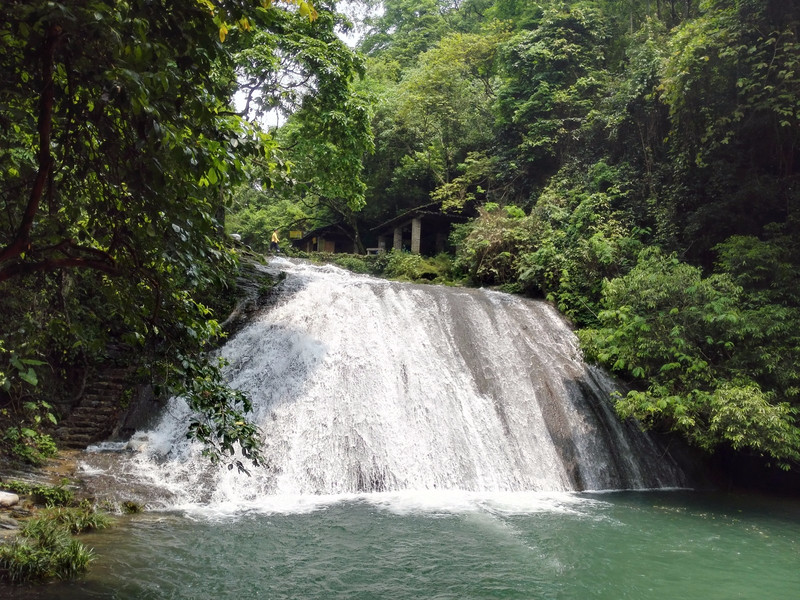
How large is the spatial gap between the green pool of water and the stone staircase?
4.08 m

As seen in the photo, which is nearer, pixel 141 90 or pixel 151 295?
pixel 141 90

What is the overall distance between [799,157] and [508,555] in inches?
485

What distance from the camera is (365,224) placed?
3297 centimetres

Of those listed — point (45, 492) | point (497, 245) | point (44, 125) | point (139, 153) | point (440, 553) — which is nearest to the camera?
point (44, 125)

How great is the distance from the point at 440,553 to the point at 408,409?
185 inches

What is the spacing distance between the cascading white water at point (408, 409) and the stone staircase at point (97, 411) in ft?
3.53

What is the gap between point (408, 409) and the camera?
11.9m

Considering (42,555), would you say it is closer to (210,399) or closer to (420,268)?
(210,399)

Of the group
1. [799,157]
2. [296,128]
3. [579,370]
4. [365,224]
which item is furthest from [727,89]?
[365,224]

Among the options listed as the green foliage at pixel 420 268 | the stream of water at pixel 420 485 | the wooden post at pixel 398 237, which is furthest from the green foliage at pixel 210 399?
the wooden post at pixel 398 237

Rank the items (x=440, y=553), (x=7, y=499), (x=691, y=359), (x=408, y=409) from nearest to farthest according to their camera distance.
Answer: (x=440, y=553) < (x=7, y=499) < (x=691, y=359) < (x=408, y=409)

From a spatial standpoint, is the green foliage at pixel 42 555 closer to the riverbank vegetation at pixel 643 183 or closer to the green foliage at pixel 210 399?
the green foliage at pixel 210 399

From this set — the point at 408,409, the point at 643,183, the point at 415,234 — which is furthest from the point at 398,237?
the point at 408,409

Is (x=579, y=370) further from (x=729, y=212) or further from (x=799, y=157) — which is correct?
(x=799, y=157)
